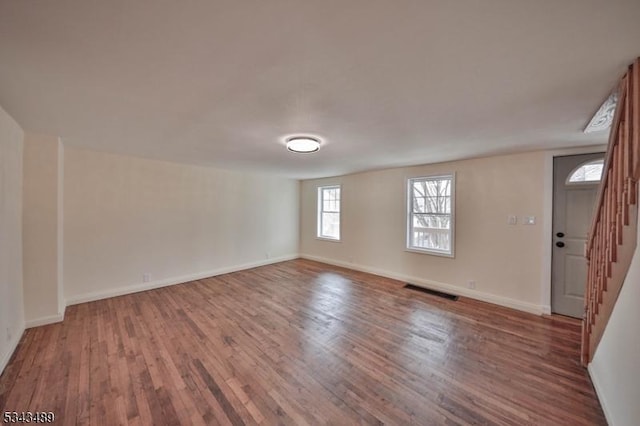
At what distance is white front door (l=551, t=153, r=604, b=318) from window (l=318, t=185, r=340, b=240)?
3.86m

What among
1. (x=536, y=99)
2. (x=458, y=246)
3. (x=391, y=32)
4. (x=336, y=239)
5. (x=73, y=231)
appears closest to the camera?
(x=391, y=32)

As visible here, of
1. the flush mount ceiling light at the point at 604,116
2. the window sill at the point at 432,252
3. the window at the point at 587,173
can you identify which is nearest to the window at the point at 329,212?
the window sill at the point at 432,252

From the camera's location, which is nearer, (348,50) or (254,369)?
(348,50)

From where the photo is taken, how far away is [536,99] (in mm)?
1792

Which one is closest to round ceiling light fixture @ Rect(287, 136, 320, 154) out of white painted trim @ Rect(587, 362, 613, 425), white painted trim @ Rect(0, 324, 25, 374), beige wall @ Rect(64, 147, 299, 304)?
beige wall @ Rect(64, 147, 299, 304)

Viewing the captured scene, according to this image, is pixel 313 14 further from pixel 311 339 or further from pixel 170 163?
pixel 170 163

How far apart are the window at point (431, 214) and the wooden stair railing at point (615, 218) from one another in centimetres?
195

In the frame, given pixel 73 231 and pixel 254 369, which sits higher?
pixel 73 231

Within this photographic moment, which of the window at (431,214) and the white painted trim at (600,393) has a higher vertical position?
the window at (431,214)

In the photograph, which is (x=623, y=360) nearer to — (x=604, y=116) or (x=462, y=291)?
(x=604, y=116)

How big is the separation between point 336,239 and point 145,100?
4.65 m

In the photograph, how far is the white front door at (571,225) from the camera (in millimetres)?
3016

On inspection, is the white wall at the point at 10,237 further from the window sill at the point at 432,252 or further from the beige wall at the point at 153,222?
the window sill at the point at 432,252

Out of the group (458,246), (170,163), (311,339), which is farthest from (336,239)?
(170,163)
